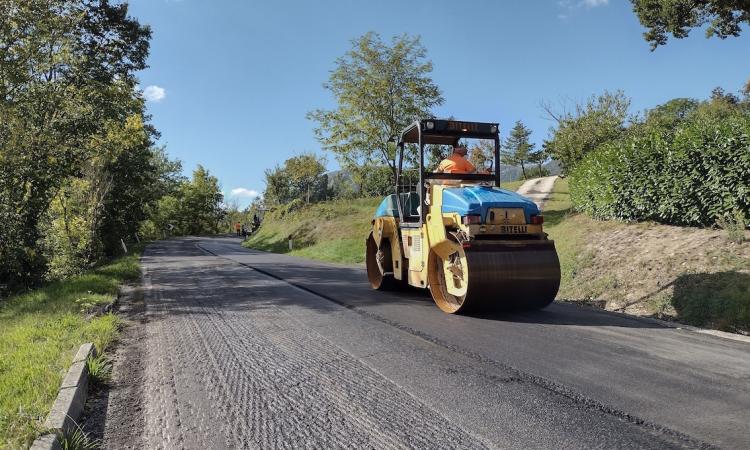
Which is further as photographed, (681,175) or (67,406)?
(681,175)

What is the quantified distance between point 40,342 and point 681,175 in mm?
10696

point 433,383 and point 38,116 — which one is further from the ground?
point 38,116

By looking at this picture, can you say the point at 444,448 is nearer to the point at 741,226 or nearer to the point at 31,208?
the point at 741,226

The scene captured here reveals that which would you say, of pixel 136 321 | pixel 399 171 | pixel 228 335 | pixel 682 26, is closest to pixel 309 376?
pixel 228 335

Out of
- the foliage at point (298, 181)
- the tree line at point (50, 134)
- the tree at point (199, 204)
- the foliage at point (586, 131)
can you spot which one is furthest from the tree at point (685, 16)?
the tree at point (199, 204)

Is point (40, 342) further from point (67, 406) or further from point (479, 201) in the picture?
point (479, 201)

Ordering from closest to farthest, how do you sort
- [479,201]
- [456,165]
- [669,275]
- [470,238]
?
[470,238]
[479,201]
[456,165]
[669,275]

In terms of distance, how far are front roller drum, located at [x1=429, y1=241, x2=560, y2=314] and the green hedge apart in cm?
438

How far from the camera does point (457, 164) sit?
7191 mm

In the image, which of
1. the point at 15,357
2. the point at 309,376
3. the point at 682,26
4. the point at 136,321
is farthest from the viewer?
the point at 682,26

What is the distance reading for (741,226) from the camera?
758 centimetres

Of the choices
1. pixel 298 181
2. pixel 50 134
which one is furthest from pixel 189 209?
pixel 50 134

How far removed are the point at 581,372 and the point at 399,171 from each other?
4639 mm

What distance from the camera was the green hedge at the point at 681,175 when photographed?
26.6ft
